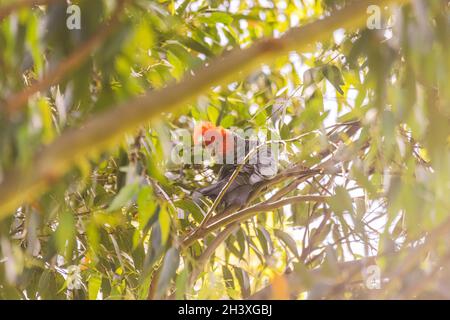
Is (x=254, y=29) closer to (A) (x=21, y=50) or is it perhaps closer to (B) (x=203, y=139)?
(B) (x=203, y=139)

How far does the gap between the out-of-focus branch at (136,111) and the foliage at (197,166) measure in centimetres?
2

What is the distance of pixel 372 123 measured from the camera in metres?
1.04

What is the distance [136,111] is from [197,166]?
939 mm

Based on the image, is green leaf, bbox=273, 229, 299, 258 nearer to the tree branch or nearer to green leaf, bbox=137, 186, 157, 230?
the tree branch

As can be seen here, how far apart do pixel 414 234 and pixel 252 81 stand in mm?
1198

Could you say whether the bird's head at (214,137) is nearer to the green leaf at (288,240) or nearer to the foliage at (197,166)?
the foliage at (197,166)

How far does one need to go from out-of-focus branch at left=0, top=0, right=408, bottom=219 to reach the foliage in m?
0.02

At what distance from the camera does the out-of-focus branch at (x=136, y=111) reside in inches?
25.8

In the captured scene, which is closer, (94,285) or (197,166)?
(94,285)

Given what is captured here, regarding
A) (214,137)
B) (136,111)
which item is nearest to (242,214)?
(214,137)

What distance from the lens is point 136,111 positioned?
67cm

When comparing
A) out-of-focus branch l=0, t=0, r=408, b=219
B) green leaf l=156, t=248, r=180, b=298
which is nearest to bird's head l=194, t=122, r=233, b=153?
green leaf l=156, t=248, r=180, b=298

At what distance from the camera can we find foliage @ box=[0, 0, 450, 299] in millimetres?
868

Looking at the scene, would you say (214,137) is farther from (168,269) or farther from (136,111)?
(136,111)
